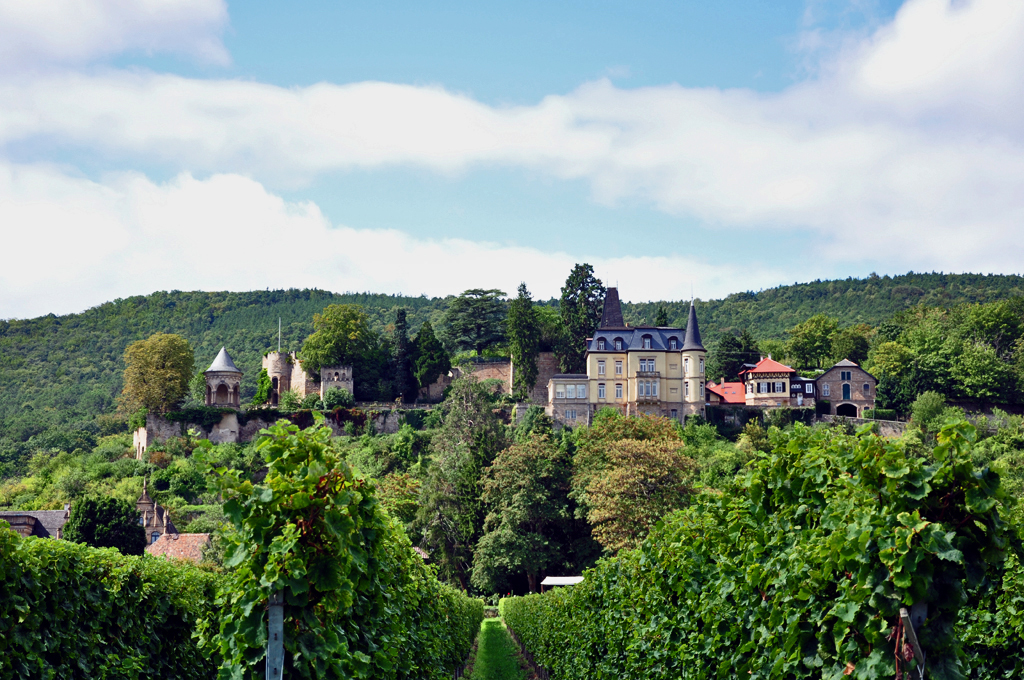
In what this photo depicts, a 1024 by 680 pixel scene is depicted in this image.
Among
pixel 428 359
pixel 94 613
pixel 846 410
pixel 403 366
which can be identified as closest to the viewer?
pixel 94 613

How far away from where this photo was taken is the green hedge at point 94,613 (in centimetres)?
842

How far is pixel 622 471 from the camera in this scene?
45531 millimetres

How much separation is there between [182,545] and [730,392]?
4198 cm

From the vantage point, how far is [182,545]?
44156 millimetres

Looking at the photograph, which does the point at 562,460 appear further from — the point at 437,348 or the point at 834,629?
the point at 834,629

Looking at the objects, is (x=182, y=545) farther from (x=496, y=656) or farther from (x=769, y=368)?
(x=769, y=368)

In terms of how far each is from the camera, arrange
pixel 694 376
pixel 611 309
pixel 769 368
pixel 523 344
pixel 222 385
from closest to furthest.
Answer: pixel 694 376 → pixel 523 344 → pixel 769 368 → pixel 611 309 → pixel 222 385

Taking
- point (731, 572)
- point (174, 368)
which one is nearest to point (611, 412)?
point (174, 368)

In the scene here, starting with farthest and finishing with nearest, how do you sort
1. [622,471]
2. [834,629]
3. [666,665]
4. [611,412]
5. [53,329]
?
[53,329], [611,412], [622,471], [666,665], [834,629]

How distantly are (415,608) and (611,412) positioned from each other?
4961 centimetres

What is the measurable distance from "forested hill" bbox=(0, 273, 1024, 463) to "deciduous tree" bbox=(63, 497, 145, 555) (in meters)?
57.9

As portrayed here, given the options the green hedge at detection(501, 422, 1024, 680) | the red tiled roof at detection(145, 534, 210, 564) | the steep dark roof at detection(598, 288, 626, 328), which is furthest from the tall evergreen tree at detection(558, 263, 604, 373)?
the green hedge at detection(501, 422, 1024, 680)

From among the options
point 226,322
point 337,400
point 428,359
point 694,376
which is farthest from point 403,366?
point 226,322

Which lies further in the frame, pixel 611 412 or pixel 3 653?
pixel 611 412
